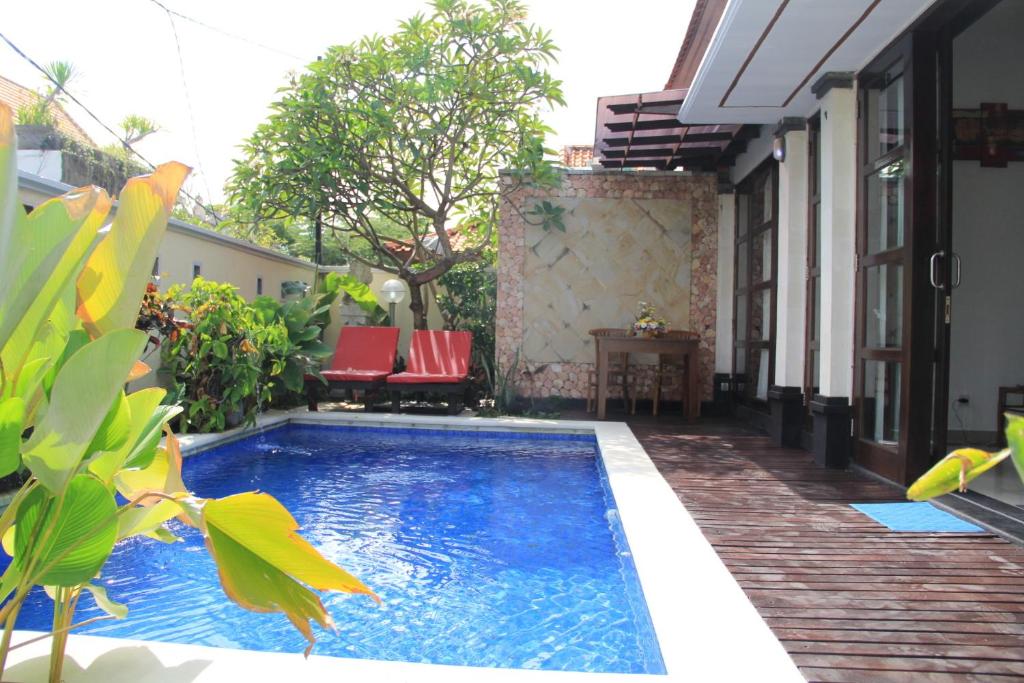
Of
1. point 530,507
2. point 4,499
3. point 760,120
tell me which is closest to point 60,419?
point 530,507

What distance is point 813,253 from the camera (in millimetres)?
5551

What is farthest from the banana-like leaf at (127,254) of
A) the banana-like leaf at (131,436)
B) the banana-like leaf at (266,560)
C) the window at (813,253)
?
the window at (813,253)

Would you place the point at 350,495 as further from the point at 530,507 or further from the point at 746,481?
the point at 746,481

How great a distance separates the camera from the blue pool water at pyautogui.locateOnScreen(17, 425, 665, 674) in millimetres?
2217

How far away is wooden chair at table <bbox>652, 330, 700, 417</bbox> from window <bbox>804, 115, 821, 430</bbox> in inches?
85.4

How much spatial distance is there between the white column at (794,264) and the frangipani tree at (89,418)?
5453mm

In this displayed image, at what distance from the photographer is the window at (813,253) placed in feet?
18.0

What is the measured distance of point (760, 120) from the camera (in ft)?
19.6

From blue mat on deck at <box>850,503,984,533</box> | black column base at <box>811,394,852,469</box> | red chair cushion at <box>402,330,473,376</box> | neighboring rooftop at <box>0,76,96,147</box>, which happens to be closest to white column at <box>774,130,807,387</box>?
black column base at <box>811,394,852,469</box>

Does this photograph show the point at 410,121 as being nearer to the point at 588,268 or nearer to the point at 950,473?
the point at 588,268

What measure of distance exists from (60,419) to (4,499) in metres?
3.50

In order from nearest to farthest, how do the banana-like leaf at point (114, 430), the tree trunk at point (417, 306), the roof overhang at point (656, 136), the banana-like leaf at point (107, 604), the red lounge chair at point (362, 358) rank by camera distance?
the banana-like leaf at point (114, 430)
the banana-like leaf at point (107, 604)
the roof overhang at point (656, 136)
the red lounge chair at point (362, 358)
the tree trunk at point (417, 306)

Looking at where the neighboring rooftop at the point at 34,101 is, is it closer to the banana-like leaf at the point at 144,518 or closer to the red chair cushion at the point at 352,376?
the red chair cushion at the point at 352,376

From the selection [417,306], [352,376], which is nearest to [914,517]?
[352,376]
